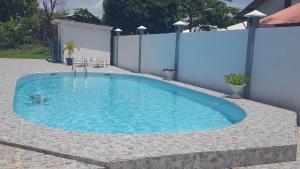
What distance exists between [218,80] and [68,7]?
40.5m

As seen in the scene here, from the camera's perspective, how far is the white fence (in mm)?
9922

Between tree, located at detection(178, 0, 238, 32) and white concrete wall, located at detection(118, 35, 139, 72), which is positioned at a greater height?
tree, located at detection(178, 0, 238, 32)

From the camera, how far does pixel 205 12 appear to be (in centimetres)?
3494

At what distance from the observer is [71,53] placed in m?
24.4

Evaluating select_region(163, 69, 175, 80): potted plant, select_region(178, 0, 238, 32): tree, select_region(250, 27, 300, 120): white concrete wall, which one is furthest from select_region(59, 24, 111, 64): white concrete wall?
select_region(250, 27, 300, 120): white concrete wall

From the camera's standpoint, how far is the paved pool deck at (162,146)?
5.42 metres

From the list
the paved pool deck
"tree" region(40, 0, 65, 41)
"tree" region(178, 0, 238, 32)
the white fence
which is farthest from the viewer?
"tree" region(40, 0, 65, 41)

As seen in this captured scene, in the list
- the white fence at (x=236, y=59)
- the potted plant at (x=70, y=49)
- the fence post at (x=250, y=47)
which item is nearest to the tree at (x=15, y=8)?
the potted plant at (x=70, y=49)

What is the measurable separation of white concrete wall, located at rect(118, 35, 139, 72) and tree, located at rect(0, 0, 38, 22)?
2071 centimetres

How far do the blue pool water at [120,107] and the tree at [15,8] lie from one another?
25254mm

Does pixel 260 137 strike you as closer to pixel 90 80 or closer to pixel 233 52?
pixel 233 52

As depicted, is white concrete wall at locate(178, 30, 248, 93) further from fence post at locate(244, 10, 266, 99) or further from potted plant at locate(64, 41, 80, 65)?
potted plant at locate(64, 41, 80, 65)

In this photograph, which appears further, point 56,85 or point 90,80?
point 90,80

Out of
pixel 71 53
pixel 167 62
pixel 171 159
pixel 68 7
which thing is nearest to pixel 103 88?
pixel 167 62
